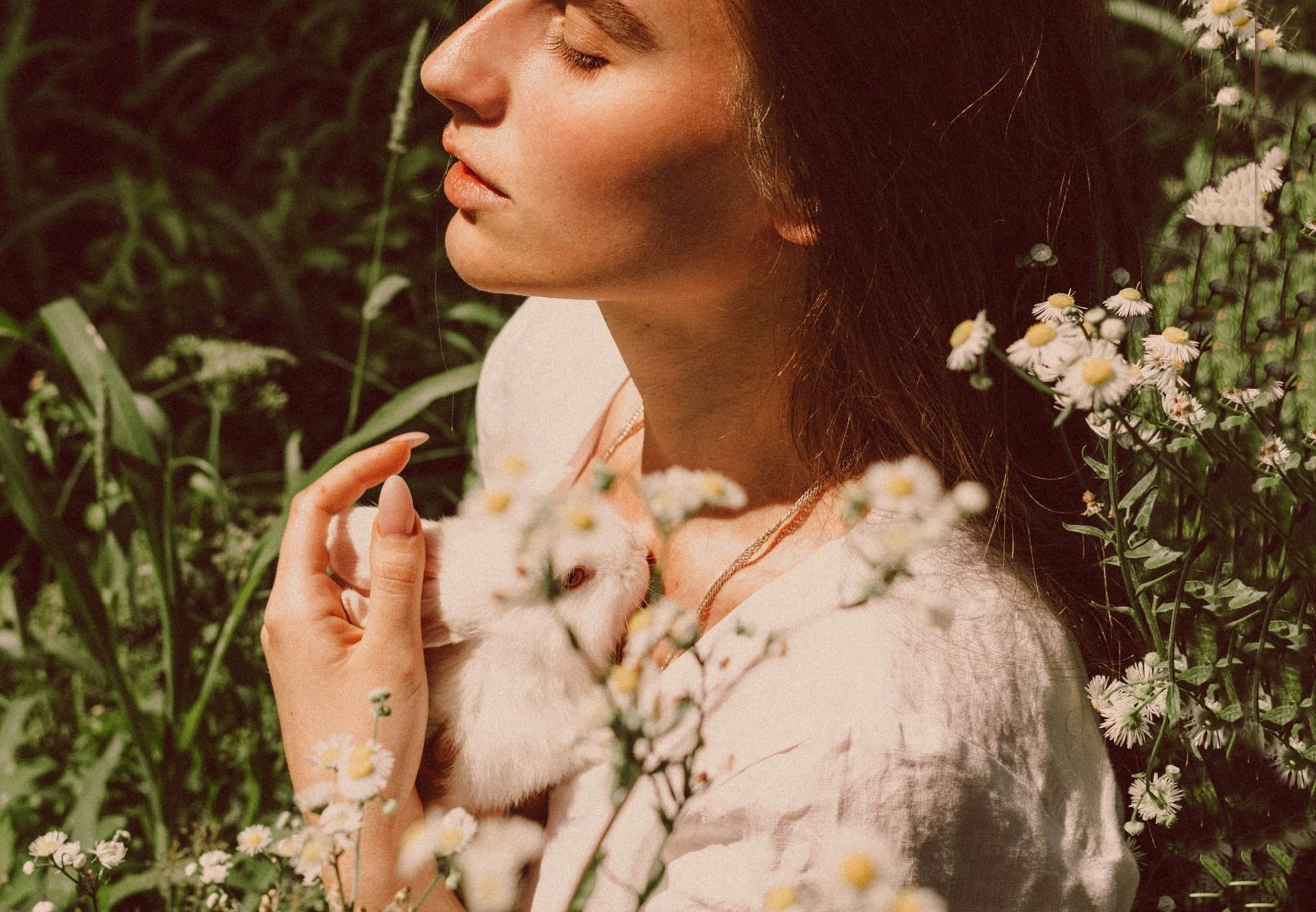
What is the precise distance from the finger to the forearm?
32 cm

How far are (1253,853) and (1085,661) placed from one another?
279 mm

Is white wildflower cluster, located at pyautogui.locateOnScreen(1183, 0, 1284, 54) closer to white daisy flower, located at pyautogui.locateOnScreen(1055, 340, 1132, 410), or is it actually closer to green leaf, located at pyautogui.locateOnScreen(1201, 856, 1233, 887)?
white daisy flower, located at pyautogui.locateOnScreen(1055, 340, 1132, 410)

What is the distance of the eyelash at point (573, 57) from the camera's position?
122 centimetres

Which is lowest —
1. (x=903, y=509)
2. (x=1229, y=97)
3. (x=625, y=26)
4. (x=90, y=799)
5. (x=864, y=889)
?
(x=90, y=799)

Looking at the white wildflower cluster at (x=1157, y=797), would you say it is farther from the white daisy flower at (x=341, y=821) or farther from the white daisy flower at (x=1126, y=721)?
the white daisy flower at (x=341, y=821)

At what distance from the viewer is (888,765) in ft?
3.72

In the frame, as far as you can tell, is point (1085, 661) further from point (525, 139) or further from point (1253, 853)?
point (525, 139)

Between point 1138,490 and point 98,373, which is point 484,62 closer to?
point 1138,490

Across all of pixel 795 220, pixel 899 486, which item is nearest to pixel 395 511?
pixel 795 220

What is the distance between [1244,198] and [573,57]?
2.21 feet

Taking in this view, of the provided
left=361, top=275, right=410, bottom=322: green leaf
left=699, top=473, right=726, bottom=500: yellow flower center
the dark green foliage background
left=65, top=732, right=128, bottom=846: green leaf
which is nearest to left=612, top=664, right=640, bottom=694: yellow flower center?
left=699, top=473, right=726, bottom=500: yellow flower center

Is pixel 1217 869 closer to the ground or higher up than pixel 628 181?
closer to the ground

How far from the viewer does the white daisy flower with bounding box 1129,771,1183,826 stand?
3.86 feet

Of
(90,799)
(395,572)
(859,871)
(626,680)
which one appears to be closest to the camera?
(859,871)
